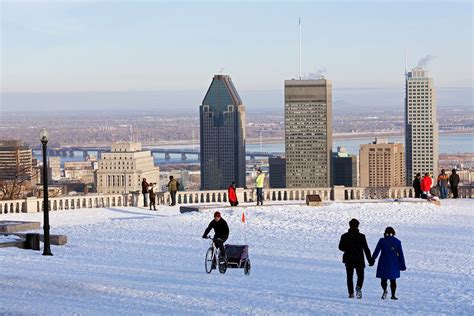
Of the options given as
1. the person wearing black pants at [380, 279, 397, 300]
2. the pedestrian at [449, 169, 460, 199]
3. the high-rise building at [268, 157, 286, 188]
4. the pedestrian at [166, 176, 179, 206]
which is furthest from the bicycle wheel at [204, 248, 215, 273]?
the high-rise building at [268, 157, 286, 188]

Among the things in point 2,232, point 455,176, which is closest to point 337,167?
point 455,176

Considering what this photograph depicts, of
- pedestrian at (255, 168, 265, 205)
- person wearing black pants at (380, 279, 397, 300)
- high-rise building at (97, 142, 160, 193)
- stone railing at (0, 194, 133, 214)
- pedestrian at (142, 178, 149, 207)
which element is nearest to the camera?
person wearing black pants at (380, 279, 397, 300)

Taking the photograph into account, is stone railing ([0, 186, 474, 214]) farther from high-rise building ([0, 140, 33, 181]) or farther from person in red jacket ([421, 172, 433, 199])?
high-rise building ([0, 140, 33, 181])

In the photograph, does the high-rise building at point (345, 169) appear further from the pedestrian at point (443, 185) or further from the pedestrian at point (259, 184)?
the pedestrian at point (259, 184)

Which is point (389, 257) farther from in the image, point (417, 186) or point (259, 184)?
point (417, 186)

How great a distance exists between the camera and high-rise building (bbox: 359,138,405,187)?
13225 cm

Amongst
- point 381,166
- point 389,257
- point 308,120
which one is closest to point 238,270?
point 389,257

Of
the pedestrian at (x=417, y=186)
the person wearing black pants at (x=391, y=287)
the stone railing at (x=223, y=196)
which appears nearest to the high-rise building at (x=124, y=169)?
the stone railing at (x=223, y=196)

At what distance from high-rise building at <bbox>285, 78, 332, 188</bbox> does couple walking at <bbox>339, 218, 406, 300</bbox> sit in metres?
136

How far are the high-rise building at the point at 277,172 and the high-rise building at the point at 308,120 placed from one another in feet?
4.08

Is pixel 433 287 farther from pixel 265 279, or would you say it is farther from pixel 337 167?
pixel 337 167

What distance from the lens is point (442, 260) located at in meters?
23.4

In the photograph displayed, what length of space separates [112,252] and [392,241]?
9.01 meters

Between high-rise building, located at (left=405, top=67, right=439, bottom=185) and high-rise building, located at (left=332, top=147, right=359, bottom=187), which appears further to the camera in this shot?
high-rise building, located at (left=405, top=67, right=439, bottom=185)
